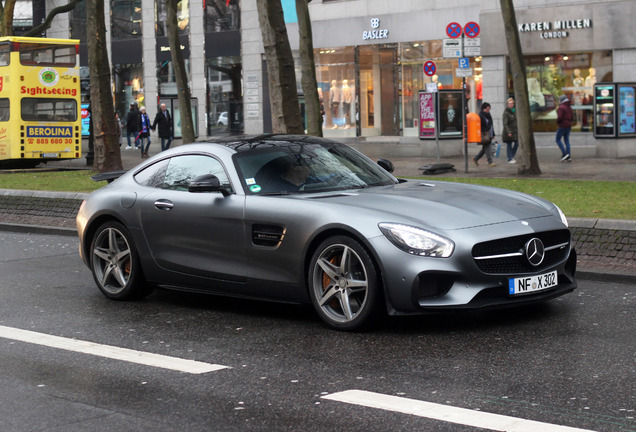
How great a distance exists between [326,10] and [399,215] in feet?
109

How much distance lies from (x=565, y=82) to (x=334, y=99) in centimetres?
1033

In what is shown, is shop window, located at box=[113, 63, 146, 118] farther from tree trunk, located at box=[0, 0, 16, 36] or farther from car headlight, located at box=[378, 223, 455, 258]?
car headlight, located at box=[378, 223, 455, 258]

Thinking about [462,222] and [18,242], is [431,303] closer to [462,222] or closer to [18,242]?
[462,222]

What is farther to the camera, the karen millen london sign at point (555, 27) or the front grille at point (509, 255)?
the karen millen london sign at point (555, 27)

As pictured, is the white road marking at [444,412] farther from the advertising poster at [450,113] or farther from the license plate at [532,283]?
the advertising poster at [450,113]

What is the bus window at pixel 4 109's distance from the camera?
96.6 feet

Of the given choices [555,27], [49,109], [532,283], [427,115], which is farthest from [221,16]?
[532,283]

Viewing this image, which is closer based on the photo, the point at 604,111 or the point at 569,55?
the point at 604,111

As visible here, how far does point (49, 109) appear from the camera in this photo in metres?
30.3

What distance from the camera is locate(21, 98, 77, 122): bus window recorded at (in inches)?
1169

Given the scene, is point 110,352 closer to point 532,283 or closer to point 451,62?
point 532,283

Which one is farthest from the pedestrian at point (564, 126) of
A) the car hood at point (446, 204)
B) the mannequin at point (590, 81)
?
the car hood at point (446, 204)

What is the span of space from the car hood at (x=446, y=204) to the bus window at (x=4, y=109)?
76.2 feet

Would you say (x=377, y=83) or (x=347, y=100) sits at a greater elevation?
(x=377, y=83)
